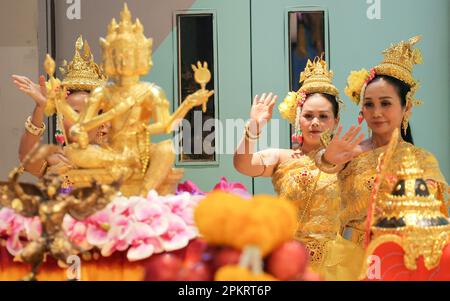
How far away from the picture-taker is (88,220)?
4.28 ft

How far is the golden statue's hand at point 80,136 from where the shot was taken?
1.43m

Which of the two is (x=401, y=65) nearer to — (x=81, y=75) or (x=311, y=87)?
(x=311, y=87)

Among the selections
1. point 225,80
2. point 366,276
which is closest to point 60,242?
point 366,276

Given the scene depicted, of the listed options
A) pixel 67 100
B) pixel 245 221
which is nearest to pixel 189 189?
pixel 245 221

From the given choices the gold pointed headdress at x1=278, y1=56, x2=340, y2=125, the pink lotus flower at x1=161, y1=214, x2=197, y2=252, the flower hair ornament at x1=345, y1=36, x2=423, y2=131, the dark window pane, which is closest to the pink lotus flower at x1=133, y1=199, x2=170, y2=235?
the pink lotus flower at x1=161, y1=214, x2=197, y2=252

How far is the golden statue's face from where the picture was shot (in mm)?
1464

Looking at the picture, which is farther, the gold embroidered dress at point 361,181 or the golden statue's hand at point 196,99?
the gold embroidered dress at point 361,181

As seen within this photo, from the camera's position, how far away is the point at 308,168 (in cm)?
240

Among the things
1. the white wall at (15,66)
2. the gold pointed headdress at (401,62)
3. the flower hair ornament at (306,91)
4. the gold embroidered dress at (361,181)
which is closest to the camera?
the gold embroidered dress at (361,181)

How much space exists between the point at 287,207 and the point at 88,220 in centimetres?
43

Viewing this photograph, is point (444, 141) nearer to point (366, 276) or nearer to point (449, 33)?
point (449, 33)

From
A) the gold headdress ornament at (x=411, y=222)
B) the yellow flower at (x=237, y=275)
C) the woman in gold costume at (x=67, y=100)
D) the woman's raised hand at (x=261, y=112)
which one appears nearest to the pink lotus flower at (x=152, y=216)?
the yellow flower at (x=237, y=275)

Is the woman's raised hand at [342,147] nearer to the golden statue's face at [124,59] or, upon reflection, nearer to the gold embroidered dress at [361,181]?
the gold embroidered dress at [361,181]

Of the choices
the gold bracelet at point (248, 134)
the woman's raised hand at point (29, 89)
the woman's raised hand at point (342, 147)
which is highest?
the woman's raised hand at point (29, 89)
